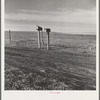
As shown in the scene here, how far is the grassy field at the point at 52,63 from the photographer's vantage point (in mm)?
3158

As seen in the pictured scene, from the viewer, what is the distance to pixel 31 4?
127 inches

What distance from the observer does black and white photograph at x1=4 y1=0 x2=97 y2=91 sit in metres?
3.18

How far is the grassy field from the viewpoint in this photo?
124 inches

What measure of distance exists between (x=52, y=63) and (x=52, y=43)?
1.12 feet

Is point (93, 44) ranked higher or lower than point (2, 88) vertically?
higher

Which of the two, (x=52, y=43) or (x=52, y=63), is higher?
(x=52, y=43)

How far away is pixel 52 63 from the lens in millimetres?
3225

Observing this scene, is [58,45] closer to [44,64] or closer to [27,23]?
[44,64]

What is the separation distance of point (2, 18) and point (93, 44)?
160 cm

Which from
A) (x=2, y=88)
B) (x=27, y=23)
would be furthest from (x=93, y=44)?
(x=2, y=88)

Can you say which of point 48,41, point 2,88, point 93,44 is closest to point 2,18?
point 48,41

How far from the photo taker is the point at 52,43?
3268 millimetres
